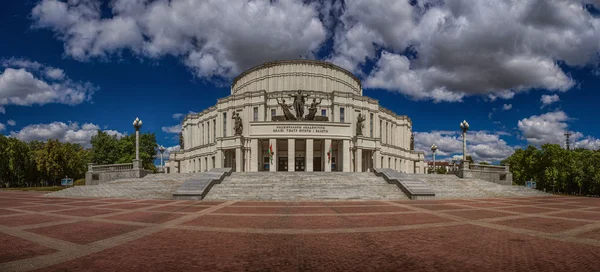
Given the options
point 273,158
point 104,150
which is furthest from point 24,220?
point 104,150

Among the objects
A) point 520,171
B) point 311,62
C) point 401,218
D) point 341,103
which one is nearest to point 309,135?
point 341,103

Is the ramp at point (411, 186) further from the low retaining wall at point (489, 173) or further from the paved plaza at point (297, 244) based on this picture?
the paved plaza at point (297, 244)

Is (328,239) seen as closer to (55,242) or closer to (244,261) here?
(244,261)

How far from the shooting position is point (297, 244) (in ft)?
26.2

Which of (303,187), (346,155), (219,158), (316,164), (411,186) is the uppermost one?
(346,155)

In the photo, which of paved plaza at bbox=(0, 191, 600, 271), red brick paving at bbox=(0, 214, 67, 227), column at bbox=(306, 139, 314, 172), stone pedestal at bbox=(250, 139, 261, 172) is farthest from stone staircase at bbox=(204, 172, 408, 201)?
stone pedestal at bbox=(250, 139, 261, 172)

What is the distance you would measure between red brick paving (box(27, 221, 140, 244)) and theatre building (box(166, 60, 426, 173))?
30008 millimetres

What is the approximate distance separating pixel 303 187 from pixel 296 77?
1308 inches

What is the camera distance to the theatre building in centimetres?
4200

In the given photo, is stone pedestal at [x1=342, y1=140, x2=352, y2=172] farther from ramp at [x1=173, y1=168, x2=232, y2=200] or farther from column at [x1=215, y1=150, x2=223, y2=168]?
ramp at [x1=173, y1=168, x2=232, y2=200]

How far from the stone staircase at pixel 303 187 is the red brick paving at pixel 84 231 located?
11832 millimetres

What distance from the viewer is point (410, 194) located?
74.3ft

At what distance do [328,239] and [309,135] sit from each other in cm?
3294

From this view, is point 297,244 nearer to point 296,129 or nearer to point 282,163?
point 296,129
